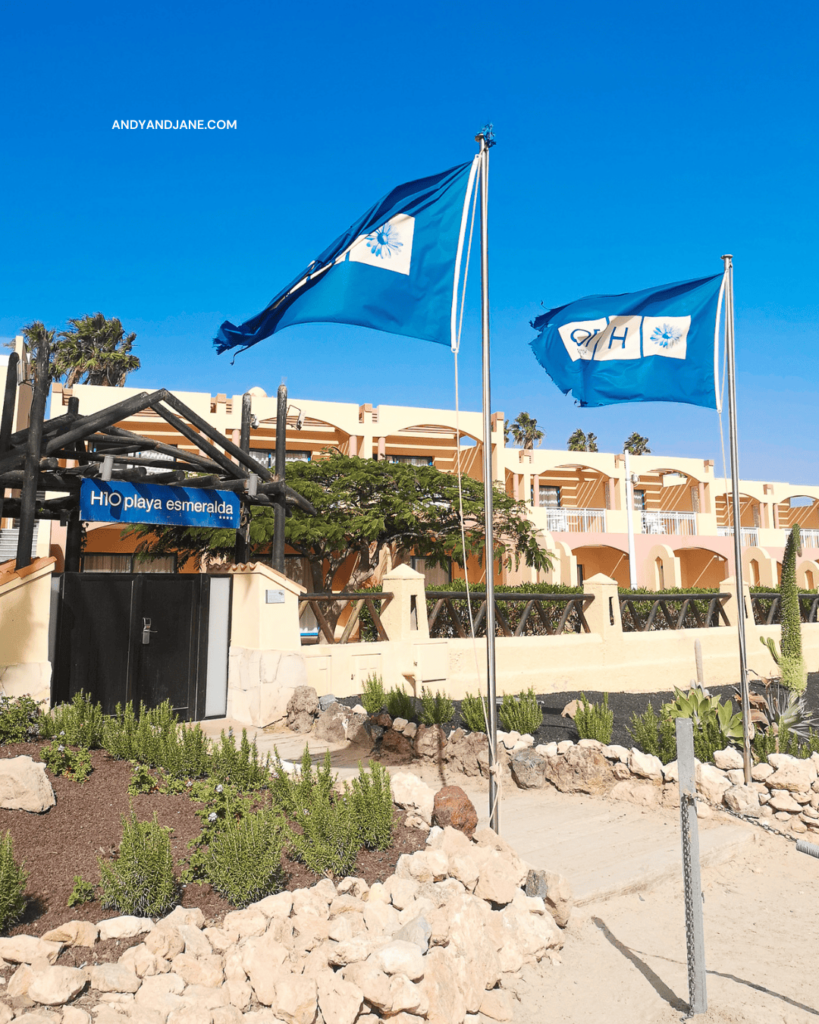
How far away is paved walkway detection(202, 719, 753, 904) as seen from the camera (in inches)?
235

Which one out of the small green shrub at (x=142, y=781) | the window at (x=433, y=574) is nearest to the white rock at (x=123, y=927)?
the small green shrub at (x=142, y=781)

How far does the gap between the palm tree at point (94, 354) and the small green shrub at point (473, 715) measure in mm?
34074

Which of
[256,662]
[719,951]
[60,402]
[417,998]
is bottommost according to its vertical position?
[719,951]

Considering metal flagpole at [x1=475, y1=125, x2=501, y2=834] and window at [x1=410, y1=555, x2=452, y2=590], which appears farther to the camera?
window at [x1=410, y1=555, x2=452, y2=590]

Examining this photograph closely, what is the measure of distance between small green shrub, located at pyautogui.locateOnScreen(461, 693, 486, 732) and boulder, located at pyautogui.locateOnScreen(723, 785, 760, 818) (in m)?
2.78

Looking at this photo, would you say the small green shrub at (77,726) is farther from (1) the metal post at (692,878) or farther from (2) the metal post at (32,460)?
(1) the metal post at (692,878)

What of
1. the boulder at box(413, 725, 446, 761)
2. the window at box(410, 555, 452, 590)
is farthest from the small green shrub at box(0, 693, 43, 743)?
the window at box(410, 555, 452, 590)

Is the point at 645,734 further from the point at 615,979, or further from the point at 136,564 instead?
the point at 136,564

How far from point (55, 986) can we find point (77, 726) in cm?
358

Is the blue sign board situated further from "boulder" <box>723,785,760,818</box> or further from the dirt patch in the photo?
"boulder" <box>723,785,760,818</box>

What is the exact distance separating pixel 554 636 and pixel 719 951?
326 inches

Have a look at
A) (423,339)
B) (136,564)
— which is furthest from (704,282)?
(136,564)

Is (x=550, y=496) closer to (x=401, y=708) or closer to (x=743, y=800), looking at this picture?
(x=401, y=708)

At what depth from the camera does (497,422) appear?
29.2 metres
